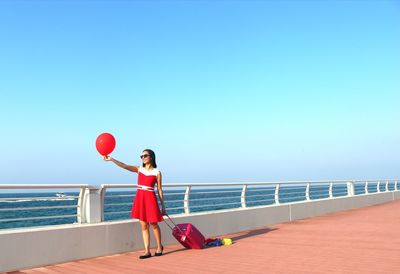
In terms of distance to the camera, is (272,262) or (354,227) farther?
(354,227)

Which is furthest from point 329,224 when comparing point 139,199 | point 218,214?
point 139,199

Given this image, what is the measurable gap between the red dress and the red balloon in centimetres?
89

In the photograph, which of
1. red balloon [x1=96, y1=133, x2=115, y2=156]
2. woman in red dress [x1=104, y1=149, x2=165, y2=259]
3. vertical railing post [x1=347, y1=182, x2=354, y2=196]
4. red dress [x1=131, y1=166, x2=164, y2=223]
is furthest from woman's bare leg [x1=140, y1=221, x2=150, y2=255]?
vertical railing post [x1=347, y1=182, x2=354, y2=196]

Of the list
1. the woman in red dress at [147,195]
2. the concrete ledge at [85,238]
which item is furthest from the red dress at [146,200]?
the concrete ledge at [85,238]

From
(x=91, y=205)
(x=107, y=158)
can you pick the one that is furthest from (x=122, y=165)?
(x=91, y=205)

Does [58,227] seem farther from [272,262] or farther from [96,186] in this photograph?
[272,262]

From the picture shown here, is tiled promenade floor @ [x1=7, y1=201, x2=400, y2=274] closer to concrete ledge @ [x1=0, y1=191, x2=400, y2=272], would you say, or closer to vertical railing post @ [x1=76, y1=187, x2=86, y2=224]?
concrete ledge @ [x1=0, y1=191, x2=400, y2=272]

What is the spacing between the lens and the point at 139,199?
7.41 m

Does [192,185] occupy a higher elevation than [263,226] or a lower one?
higher

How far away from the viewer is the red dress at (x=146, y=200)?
7.37m

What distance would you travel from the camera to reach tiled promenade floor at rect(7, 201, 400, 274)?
6.27 m

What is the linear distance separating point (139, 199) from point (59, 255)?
157 centimetres

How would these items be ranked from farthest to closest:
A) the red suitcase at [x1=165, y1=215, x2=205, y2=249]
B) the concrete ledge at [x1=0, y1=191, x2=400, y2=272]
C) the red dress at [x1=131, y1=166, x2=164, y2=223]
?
the red suitcase at [x1=165, y1=215, x2=205, y2=249] < the red dress at [x1=131, y1=166, x2=164, y2=223] < the concrete ledge at [x1=0, y1=191, x2=400, y2=272]

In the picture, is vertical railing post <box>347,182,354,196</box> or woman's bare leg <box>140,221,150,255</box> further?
vertical railing post <box>347,182,354,196</box>
